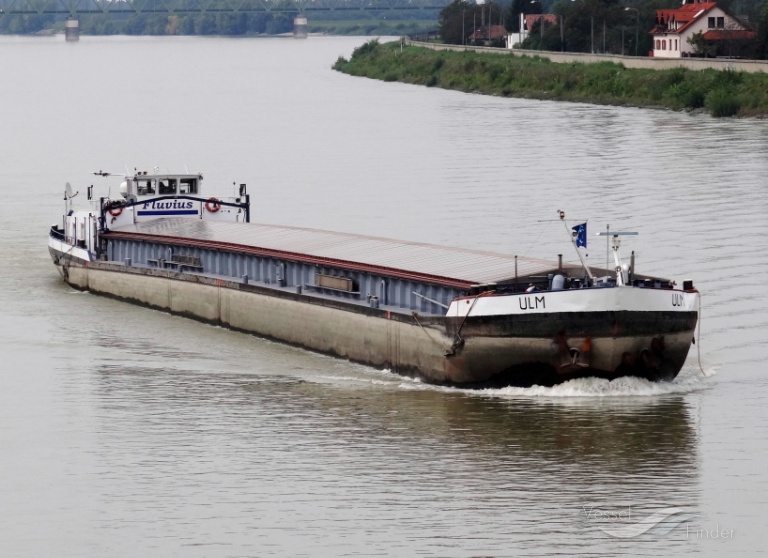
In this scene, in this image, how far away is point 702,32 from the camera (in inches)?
4734

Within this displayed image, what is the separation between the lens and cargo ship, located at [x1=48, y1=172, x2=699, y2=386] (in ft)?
98.6

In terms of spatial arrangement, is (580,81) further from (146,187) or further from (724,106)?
(146,187)

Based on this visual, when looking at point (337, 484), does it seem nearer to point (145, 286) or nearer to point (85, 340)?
point (85, 340)

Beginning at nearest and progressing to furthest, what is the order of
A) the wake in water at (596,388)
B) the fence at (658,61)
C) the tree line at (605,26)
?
the wake in water at (596,388) → the fence at (658,61) → the tree line at (605,26)

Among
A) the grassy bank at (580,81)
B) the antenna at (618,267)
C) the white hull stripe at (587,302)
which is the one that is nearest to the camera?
the white hull stripe at (587,302)

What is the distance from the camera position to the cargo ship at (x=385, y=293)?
3005 cm

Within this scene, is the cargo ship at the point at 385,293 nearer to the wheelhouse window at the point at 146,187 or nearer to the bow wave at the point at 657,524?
the wheelhouse window at the point at 146,187

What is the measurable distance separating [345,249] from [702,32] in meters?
88.1

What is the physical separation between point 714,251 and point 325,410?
17.8 metres

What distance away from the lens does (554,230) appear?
1988 inches

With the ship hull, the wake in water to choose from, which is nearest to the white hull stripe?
the ship hull

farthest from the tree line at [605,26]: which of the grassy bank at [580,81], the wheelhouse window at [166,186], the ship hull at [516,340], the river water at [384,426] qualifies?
the ship hull at [516,340]

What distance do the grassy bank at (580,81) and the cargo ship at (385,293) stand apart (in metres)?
56.1

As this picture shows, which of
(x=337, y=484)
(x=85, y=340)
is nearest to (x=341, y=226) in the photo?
(x=85, y=340)
